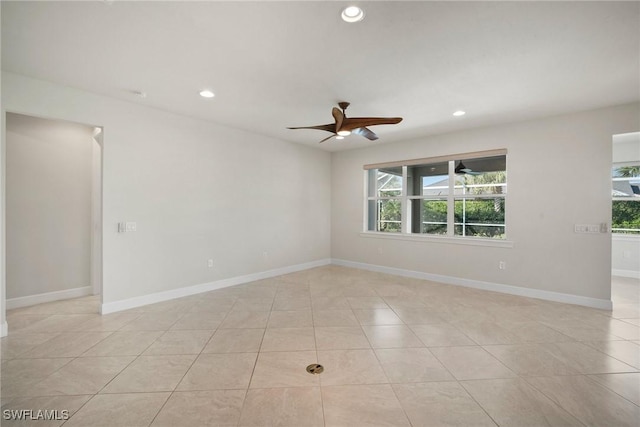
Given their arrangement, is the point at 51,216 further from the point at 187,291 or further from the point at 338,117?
the point at 338,117

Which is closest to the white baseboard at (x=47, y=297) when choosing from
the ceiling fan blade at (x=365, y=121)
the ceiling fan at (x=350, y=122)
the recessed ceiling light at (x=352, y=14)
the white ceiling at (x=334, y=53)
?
the white ceiling at (x=334, y=53)

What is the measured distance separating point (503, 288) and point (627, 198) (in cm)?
362

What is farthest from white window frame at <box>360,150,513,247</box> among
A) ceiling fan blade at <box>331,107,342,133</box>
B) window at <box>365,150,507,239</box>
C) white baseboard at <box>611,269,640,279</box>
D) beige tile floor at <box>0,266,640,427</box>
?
white baseboard at <box>611,269,640,279</box>

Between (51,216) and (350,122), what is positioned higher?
(350,122)

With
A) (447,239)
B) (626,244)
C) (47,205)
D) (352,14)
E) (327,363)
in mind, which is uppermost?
(352,14)

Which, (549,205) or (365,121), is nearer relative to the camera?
(365,121)

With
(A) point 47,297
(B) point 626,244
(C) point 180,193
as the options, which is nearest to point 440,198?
(B) point 626,244

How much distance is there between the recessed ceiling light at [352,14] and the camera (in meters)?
1.87

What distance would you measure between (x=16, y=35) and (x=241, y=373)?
3326 millimetres

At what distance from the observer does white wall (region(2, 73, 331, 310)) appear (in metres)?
3.39

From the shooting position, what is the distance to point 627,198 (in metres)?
5.36

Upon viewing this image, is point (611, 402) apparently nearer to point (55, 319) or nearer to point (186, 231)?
point (186, 231)

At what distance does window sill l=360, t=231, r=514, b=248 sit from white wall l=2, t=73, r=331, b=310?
1699 millimetres

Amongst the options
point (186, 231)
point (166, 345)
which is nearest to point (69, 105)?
point (186, 231)
